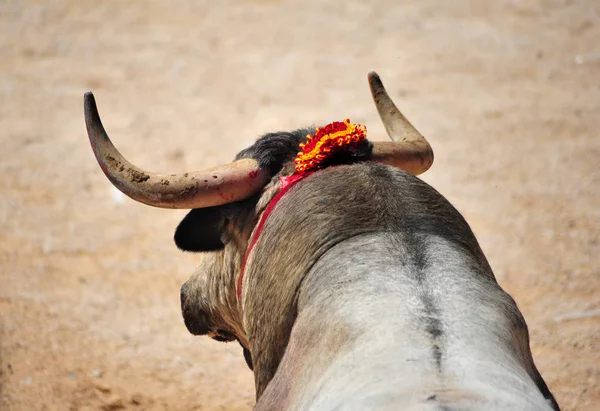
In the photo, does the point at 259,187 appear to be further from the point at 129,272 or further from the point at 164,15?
the point at 164,15

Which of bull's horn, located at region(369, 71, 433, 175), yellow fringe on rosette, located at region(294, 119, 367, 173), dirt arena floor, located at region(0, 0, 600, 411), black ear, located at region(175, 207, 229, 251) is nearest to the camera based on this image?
yellow fringe on rosette, located at region(294, 119, 367, 173)

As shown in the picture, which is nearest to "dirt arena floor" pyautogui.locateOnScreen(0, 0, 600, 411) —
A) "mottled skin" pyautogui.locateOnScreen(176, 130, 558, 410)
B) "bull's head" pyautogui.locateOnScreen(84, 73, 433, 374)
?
"bull's head" pyautogui.locateOnScreen(84, 73, 433, 374)

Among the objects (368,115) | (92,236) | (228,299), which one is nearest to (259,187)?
(228,299)

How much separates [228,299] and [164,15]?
24.8 ft

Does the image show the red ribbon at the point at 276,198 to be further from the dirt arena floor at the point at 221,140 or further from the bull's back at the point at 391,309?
the dirt arena floor at the point at 221,140

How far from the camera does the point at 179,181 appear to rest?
358cm

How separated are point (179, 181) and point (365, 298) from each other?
1.13m

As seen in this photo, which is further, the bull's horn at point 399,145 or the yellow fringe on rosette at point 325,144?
the bull's horn at point 399,145

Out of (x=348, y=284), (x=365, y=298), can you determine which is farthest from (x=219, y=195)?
(x=365, y=298)

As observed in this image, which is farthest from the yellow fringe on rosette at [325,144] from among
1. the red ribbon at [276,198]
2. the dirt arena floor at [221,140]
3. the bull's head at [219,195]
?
the dirt arena floor at [221,140]

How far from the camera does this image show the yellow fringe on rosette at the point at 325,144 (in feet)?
11.7

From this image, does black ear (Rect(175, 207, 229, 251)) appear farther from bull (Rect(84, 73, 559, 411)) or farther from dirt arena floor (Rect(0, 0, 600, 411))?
dirt arena floor (Rect(0, 0, 600, 411))

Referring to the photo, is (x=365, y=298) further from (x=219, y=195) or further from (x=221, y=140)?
(x=221, y=140)

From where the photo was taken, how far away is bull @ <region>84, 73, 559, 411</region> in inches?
96.3
